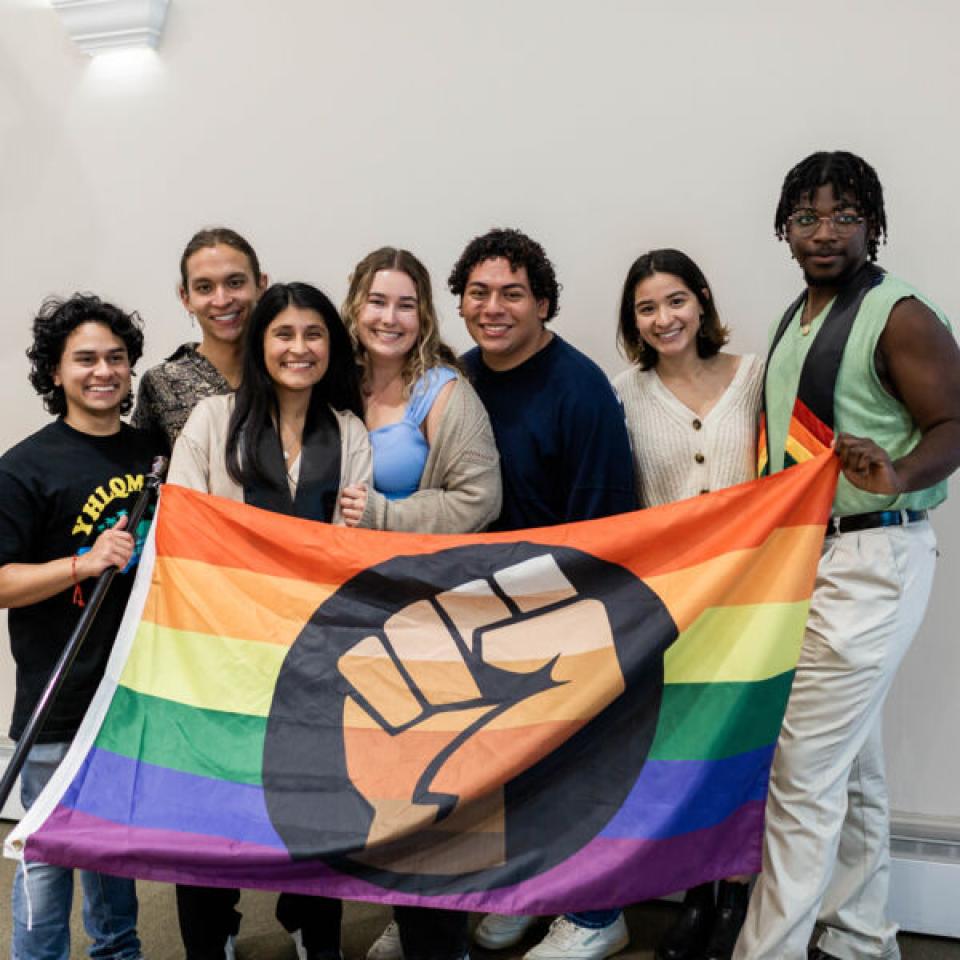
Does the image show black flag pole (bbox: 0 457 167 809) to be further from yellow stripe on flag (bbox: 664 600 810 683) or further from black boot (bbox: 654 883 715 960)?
black boot (bbox: 654 883 715 960)

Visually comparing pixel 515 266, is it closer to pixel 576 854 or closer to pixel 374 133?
pixel 374 133

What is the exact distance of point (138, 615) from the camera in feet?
6.83

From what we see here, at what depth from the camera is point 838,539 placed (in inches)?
84.1

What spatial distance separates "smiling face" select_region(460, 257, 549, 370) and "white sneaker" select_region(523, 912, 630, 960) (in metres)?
1.30

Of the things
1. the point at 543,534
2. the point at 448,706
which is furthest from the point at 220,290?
the point at 448,706

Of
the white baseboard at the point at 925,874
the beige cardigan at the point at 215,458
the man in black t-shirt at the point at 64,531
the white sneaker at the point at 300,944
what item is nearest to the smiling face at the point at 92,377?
the man in black t-shirt at the point at 64,531

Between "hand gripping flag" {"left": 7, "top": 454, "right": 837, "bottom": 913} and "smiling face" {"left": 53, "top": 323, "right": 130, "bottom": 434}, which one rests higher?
"smiling face" {"left": 53, "top": 323, "right": 130, "bottom": 434}

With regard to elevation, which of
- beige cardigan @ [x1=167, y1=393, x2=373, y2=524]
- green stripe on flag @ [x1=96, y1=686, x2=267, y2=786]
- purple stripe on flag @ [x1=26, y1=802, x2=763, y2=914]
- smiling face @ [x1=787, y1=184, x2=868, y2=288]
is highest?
smiling face @ [x1=787, y1=184, x2=868, y2=288]

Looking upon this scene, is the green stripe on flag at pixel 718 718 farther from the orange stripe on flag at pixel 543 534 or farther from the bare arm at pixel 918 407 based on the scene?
the bare arm at pixel 918 407

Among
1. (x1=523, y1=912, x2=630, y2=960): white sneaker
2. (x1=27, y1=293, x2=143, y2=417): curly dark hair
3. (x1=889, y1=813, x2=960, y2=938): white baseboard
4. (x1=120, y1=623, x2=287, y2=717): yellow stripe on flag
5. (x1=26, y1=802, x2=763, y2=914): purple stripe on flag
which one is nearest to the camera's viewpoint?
(x1=26, y1=802, x2=763, y2=914): purple stripe on flag

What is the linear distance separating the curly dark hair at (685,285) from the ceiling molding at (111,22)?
1.56 meters

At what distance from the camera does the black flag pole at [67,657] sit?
6.33ft

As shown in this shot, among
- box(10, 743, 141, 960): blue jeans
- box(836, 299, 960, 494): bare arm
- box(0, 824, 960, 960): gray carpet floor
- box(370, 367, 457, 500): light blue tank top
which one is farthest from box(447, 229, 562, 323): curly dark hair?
box(0, 824, 960, 960): gray carpet floor

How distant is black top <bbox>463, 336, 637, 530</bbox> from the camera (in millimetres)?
2281
